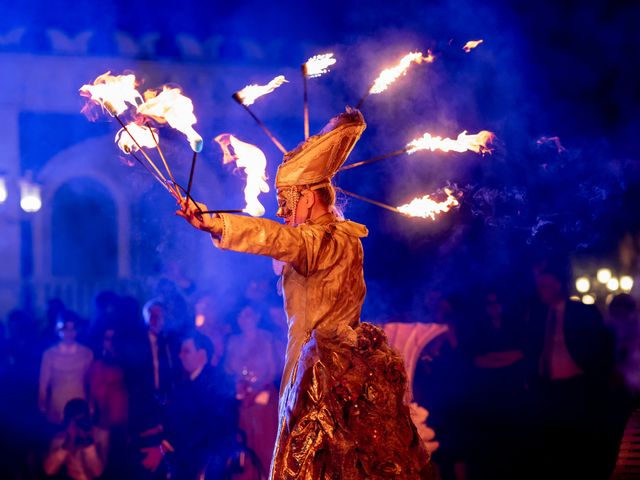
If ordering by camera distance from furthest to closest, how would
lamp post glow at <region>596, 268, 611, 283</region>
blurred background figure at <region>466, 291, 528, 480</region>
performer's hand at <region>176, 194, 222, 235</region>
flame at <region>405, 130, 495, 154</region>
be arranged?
lamp post glow at <region>596, 268, 611, 283</region> < blurred background figure at <region>466, 291, 528, 480</region> < flame at <region>405, 130, 495, 154</region> < performer's hand at <region>176, 194, 222, 235</region>

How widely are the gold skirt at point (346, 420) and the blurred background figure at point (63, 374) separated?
348 centimetres

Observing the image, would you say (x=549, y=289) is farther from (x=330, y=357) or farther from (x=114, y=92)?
(x=114, y=92)

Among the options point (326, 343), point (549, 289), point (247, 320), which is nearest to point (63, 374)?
point (247, 320)

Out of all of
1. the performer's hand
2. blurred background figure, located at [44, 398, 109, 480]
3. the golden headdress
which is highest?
the golden headdress

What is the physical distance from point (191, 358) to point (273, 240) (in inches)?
139

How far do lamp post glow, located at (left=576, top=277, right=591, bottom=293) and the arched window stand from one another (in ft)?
20.2

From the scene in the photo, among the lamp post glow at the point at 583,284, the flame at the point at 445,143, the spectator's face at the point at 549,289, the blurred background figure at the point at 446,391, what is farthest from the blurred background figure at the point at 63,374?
the lamp post glow at the point at 583,284

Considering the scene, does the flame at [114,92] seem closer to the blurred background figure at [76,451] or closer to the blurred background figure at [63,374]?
the blurred background figure at [76,451]

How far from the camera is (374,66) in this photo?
7.75 meters

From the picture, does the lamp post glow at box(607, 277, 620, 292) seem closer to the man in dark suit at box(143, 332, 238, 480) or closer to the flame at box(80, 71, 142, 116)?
Answer: the man in dark suit at box(143, 332, 238, 480)

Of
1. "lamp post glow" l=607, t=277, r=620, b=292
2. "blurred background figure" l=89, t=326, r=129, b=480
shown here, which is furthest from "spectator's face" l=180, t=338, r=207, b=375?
"lamp post glow" l=607, t=277, r=620, b=292

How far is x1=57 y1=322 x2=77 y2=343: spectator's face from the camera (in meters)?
6.46

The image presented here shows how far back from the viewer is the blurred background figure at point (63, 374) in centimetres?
626

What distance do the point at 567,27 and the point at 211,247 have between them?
184 inches
